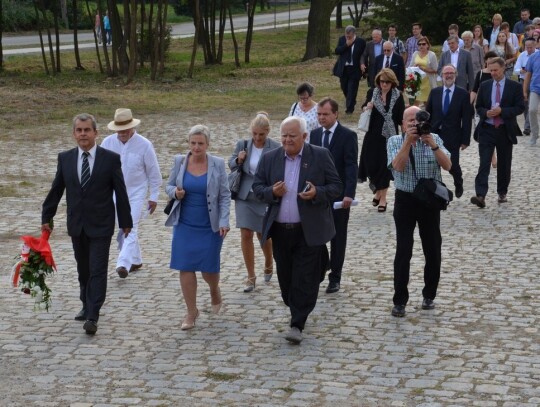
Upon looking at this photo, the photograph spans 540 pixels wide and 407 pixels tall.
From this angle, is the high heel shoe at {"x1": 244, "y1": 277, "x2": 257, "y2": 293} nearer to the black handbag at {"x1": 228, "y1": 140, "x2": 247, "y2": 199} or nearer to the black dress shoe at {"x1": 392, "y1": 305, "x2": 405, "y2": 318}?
the black handbag at {"x1": 228, "y1": 140, "x2": 247, "y2": 199}

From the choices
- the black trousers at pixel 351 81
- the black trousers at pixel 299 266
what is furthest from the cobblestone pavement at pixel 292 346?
the black trousers at pixel 351 81

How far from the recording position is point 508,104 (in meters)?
15.4

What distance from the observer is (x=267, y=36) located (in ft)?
181

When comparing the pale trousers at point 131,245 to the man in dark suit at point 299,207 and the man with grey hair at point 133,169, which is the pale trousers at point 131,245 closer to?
the man with grey hair at point 133,169

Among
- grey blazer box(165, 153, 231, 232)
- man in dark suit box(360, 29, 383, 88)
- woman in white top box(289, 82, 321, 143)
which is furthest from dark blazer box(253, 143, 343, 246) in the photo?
man in dark suit box(360, 29, 383, 88)

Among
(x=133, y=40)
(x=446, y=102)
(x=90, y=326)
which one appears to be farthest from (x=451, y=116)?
(x=133, y=40)

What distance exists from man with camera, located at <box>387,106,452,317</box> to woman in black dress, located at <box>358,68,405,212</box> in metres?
4.65

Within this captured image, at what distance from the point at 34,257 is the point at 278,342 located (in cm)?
214

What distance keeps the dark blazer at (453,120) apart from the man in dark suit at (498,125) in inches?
20.2

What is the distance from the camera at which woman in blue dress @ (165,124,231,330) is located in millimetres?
9945

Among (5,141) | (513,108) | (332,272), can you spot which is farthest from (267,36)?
(332,272)

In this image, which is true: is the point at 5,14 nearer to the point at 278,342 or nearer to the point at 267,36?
the point at 267,36

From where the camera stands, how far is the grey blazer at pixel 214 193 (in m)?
9.94

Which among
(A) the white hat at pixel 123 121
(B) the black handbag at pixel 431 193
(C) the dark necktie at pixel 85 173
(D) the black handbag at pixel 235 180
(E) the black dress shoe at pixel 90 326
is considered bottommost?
(E) the black dress shoe at pixel 90 326
